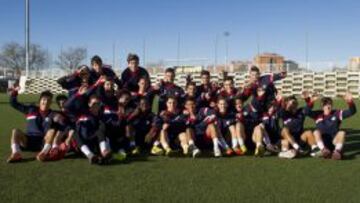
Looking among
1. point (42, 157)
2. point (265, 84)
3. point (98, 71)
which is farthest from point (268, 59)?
point (42, 157)

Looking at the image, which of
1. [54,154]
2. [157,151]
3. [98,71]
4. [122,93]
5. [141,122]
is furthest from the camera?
[98,71]

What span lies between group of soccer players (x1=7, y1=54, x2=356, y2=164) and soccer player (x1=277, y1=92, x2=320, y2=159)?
0.02m

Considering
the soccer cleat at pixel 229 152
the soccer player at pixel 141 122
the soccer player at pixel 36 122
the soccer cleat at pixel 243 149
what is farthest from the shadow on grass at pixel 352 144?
the soccer player at pixel 36 122

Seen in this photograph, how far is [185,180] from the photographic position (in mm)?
6211

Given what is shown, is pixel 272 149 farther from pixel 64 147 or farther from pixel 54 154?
pixel 54 154

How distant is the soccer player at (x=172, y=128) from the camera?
27.7 ft

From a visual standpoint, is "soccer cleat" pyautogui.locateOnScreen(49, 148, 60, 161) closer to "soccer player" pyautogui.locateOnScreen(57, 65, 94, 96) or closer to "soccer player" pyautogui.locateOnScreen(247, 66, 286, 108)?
"soccer player" pyautogui.locateOnScreen(57, 65, 94, 96)

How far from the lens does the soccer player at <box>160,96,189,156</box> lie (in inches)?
332

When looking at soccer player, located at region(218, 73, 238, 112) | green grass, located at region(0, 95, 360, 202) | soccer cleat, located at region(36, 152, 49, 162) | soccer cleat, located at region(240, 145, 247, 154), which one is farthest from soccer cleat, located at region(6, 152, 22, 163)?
soccer player, located at region(218, 73, 238, 112)

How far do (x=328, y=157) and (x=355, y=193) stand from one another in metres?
2.42

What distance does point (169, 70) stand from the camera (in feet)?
31.9

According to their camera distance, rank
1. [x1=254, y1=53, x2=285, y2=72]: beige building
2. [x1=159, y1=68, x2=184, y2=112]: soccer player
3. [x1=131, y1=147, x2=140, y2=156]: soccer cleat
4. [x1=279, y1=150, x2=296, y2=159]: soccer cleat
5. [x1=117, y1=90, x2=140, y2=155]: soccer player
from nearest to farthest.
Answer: [x1=279, y1=150, x2=296, y2=159]: soccer cleat
[x1=131, y1=147, x2=140, y2=156]: soccer cleat
[x1=117, y1=90, x2=140, y2=155]: soccer player
[x1=159, y1=68, x2=184, y2=112]: soccer player
[x1=254, y1=53, x2=285, y2=72]: beige building

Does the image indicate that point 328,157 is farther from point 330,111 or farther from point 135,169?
point 135,169

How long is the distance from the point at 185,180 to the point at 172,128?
2.50 m
